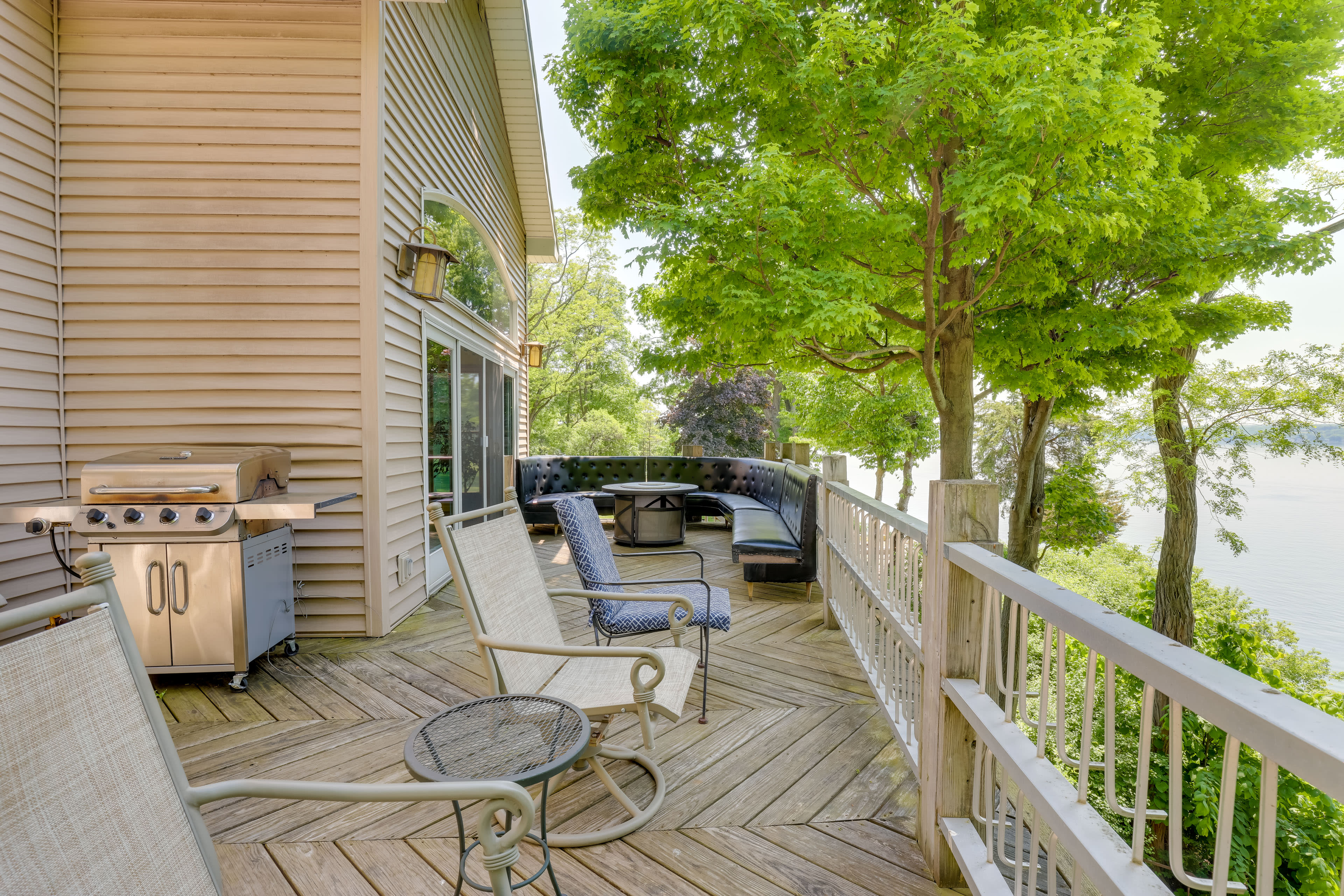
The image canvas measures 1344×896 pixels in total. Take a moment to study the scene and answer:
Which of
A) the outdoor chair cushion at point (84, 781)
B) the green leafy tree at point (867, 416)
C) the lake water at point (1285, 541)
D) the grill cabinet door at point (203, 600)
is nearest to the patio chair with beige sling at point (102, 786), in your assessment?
the outdoor chair cushion at point (84, 781)

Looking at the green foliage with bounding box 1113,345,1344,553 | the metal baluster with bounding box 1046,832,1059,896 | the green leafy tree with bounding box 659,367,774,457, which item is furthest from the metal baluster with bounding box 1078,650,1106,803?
the green leafy tree with bounding box 659,367,774,457

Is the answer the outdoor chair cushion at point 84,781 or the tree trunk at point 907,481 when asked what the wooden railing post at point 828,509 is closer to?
the outdoor chair cushion at point 84,781

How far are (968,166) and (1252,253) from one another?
2758 millimetres

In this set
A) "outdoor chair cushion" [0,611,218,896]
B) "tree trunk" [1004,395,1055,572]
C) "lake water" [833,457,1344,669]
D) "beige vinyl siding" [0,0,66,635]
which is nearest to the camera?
"outdoor chair cushion" [0,611,218,896]

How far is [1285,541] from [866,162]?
67.0 ft

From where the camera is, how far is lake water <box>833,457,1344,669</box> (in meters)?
12.6

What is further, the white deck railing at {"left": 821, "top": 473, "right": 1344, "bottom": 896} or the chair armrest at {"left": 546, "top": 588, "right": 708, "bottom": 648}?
the chair armrest at {"left": 546, "top": 588, "right": 708, "bottom": 648}

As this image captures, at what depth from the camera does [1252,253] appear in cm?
560

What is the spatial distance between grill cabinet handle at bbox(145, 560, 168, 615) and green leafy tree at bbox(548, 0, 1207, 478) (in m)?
4.45

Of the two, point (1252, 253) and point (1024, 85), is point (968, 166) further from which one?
point (1252, 253)

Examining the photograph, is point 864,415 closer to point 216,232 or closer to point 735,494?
point 735,494

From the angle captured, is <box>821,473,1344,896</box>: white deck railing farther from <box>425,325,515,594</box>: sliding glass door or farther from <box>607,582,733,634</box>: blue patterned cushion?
<box>425,325,515,594</box>: sliding glass door

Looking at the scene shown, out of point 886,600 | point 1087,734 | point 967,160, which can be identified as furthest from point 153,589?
point 967,160

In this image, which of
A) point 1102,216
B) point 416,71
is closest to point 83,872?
point 416,71
